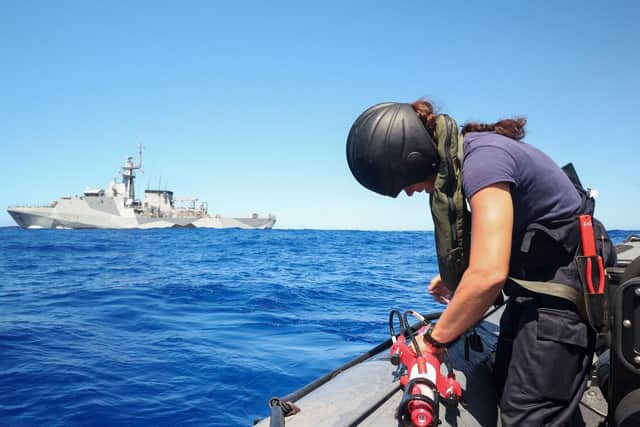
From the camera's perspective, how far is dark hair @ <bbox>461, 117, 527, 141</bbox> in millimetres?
1890

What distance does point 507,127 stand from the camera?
1.91 metres

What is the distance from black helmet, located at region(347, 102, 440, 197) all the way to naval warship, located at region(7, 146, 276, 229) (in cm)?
6770

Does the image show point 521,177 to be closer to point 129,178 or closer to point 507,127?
point 507,127

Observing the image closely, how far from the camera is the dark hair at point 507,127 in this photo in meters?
1.89

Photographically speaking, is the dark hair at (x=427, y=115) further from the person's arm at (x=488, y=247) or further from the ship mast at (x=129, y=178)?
the ship mast at (x=129, y=178)

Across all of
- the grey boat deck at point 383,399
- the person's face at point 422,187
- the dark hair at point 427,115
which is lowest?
the grey boat deck at point 383,399

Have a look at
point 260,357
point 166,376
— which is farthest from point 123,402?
point 260,357

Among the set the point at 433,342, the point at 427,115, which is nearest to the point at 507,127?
the point at 427,115

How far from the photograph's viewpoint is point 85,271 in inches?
532

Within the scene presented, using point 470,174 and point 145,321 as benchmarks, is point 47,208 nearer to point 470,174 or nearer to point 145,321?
point 145,321

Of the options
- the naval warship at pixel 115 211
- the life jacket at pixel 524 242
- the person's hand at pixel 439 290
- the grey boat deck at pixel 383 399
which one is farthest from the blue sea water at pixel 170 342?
the naval warship at pixel 115 211

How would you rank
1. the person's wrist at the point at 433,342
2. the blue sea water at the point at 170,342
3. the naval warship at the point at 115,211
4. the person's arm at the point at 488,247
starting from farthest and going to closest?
the naval warship at the point at 115,211, the blue sea water at the point at 170,342, the person's wrist at the point at 433,342, the person's arm at the point at 488,247

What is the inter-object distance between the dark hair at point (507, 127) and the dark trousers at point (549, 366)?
29.2 inches

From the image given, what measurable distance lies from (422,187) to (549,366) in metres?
0.94
